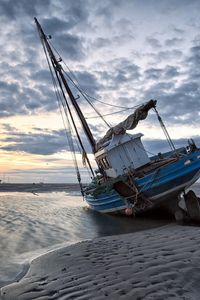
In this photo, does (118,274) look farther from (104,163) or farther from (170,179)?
(104,163)

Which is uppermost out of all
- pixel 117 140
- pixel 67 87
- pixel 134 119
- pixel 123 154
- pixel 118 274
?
pixel 67 87

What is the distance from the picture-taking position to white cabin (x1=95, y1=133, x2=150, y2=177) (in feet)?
78.8

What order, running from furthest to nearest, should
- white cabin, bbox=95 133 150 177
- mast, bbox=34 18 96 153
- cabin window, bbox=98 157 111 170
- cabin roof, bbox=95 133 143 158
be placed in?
mast, bbox=34 18 96 153, cabin window, bbox=98 157 111 170, white cabin, bbox=95 133 150 177, cabin roof, bbox=95 133 143 158

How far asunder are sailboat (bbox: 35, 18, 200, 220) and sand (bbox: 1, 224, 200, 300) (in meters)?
8.15

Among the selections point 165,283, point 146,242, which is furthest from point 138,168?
point 165,283

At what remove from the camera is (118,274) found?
24.5 ft

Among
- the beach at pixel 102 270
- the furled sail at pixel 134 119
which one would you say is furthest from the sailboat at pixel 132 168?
the beach at pixel 102 270

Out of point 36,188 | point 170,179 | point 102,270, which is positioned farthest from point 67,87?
point 36,188

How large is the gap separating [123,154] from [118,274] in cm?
1694

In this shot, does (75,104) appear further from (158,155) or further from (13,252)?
(13,252)

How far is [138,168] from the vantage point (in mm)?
24094

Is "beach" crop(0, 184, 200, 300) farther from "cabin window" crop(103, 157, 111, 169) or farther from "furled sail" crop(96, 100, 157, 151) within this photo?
"cabin window" crop(103, 157, 111, 169)

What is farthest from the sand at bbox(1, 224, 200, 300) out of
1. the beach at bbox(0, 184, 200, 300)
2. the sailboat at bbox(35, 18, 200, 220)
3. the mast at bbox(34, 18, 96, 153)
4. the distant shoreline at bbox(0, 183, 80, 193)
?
the distant shoreline at bbox(0, 183, 80, 193)

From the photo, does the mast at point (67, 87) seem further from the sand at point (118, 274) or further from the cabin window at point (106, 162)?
the sand at point (118, 274)
